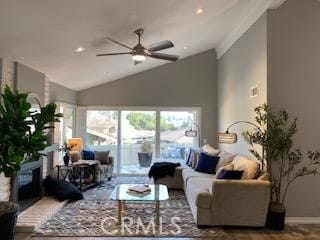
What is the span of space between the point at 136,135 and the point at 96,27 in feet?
16.3

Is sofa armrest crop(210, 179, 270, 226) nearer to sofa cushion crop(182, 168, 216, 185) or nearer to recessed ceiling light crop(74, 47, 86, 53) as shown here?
sofa cushion crop(182, 168, 216, 185)

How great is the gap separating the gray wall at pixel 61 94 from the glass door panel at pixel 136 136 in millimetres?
1434

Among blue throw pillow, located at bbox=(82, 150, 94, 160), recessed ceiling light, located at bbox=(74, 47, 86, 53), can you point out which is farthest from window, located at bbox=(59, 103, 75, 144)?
recessed ceiling light, located at bbox=(74, 47, 86, 53)

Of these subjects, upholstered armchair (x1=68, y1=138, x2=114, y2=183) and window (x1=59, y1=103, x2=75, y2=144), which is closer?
upholstered armchair (x1=68, y1=138, x2=114, y2=183)

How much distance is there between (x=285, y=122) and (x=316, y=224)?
1.62 m

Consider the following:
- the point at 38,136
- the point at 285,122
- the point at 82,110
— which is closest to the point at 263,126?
the point at 285,122

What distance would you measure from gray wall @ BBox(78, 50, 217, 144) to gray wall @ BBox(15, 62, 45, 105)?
10.3ft

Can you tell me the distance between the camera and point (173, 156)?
30.1ft

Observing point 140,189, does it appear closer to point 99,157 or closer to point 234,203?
point 234,203

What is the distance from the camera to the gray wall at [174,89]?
908 centimetres

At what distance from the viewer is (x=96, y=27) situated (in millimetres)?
4535

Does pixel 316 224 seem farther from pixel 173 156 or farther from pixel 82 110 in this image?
pixel 82 110

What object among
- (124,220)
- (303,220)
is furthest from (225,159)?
(124,220)

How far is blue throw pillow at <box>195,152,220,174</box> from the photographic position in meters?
6.66
